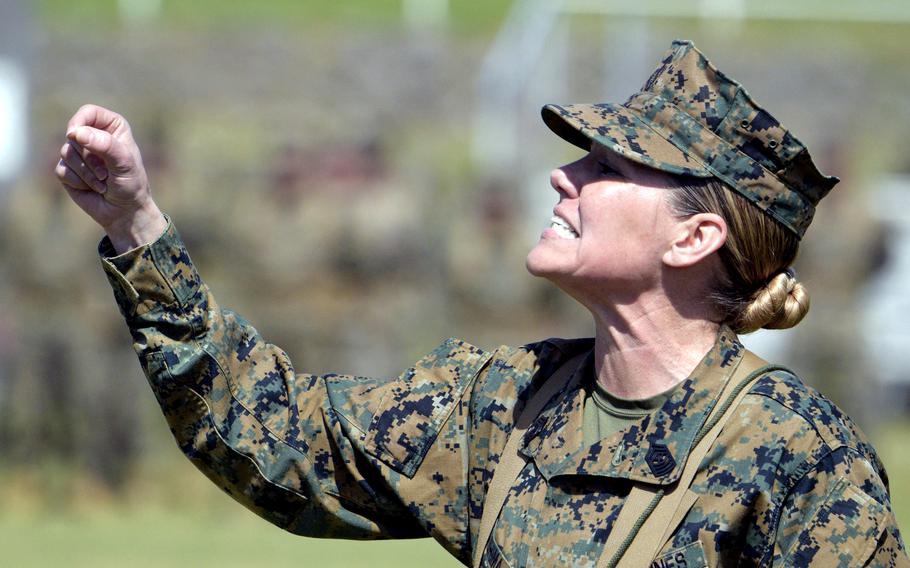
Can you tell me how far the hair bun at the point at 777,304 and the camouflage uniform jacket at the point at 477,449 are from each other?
0.28 feet

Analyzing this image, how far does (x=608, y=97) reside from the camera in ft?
49.4

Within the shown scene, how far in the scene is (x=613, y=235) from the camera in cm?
320

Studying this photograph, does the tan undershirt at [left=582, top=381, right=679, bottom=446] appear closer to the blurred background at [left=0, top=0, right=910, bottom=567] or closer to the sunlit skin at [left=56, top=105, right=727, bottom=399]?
the sunlit skin at [left=56, top=105, right=727, bottom=399]

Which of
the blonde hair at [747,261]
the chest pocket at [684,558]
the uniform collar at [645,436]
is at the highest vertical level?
the blonde hair at [747,261]

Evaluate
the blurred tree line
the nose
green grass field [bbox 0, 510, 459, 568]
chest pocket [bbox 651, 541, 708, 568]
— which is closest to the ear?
the nose

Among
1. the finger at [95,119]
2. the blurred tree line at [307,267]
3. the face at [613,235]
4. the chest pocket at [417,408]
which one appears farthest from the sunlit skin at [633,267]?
the blurred tree line at [307,267]

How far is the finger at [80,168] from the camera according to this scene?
3.23 meters

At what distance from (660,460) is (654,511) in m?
0.11

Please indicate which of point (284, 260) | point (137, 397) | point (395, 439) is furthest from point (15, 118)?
point (395, 439)

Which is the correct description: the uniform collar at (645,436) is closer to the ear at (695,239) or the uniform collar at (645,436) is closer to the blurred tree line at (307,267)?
the ear at (695,239)

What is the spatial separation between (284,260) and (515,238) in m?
2.09

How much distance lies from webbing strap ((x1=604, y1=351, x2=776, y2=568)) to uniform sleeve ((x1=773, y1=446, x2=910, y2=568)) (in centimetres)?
20

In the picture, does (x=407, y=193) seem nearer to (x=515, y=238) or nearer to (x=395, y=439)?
(x=515, y=238)

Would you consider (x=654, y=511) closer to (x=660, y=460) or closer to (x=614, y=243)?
(x=660, y=460)
